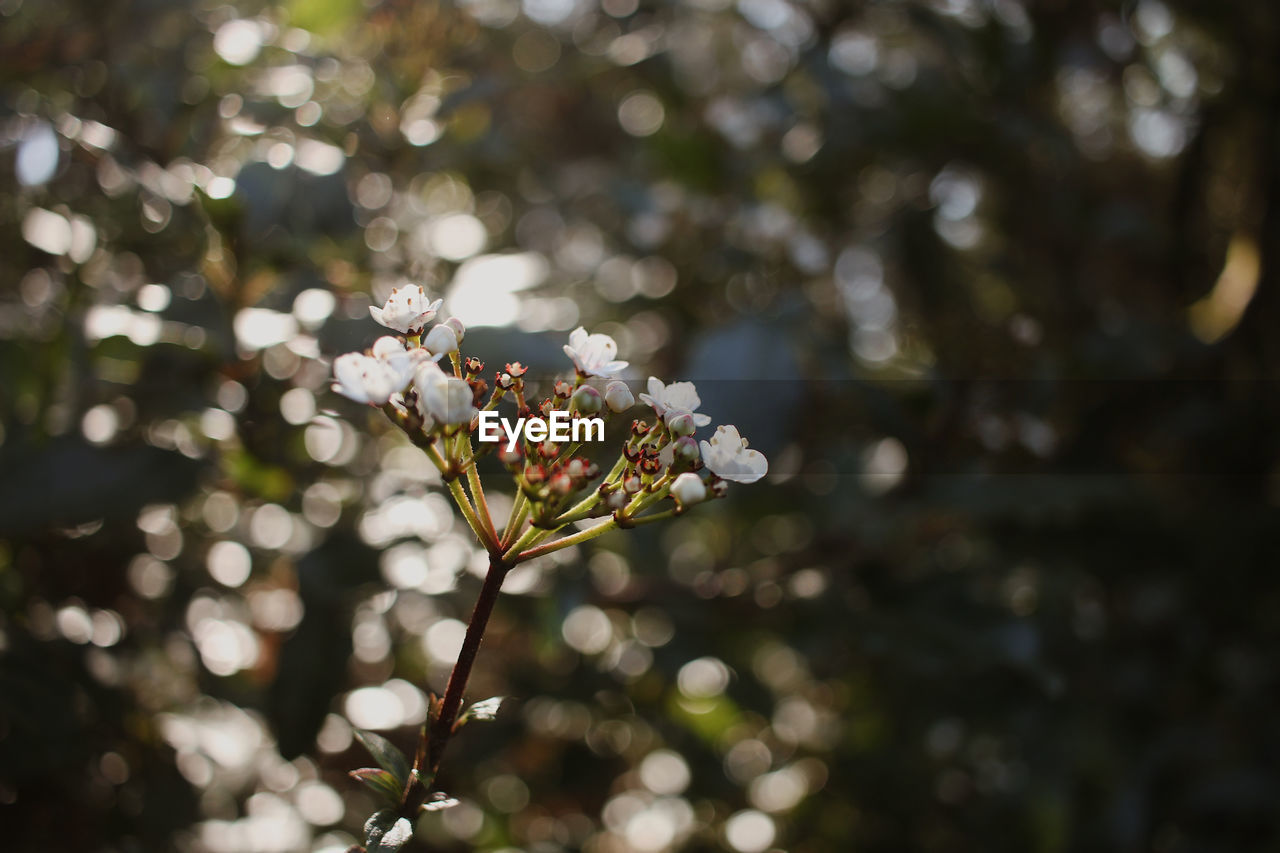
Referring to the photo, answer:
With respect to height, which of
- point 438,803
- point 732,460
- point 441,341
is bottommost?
point 438,803

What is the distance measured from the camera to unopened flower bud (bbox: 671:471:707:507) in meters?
0.51

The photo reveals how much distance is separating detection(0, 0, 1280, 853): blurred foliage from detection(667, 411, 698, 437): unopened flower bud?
1.37 ft

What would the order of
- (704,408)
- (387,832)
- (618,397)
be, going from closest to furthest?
(387,832) → (618,397) → (704,408)

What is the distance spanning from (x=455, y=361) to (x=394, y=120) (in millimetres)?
764

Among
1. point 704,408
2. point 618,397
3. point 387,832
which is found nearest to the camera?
point 387,832

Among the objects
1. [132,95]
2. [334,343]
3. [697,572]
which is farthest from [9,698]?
[697,572]

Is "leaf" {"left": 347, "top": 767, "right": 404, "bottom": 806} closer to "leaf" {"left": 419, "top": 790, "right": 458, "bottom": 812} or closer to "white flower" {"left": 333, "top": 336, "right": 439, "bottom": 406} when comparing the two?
"leaf" {"left": 419, "top": 790, "right": 458, "bottom": 812}

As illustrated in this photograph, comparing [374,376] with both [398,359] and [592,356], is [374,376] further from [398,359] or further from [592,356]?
[592,356]

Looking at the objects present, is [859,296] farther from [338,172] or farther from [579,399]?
[579,399]

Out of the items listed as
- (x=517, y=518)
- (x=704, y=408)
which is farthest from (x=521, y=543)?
(x=704, y=408)

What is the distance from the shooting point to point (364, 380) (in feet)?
1.63

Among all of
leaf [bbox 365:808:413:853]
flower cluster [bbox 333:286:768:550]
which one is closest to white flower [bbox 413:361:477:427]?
flower cluster [bbox 333:286:768:550]

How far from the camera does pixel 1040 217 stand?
1.80 metres

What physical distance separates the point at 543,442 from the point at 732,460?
0.35 ft
